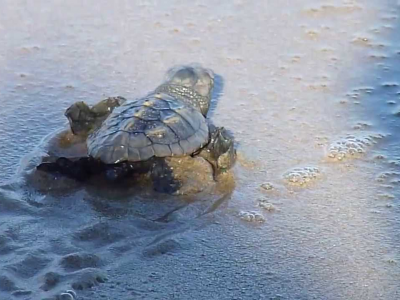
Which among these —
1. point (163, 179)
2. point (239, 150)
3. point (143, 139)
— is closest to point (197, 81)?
point (239, 150)

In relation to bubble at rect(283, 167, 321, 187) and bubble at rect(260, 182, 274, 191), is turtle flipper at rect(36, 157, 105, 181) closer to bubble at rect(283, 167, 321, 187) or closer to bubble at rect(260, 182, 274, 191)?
bubble at rect(260, 182, 274, 191)

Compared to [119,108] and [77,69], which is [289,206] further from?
[77,69]

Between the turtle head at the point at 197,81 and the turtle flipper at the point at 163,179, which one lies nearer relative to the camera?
the turtle flipper at the point at 163,179

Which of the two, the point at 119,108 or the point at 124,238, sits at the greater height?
the point at 119,108

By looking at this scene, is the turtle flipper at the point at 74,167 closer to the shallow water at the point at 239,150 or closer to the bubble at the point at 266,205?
the shallow water at the point at 239,150

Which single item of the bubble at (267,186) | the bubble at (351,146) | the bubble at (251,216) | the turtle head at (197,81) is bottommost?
the bubble at (251,216)

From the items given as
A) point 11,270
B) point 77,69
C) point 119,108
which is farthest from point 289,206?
point 77,69

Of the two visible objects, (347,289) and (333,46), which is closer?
(347,289)

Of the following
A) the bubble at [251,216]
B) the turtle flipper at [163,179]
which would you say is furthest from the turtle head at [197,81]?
the bubble at [251,216]
